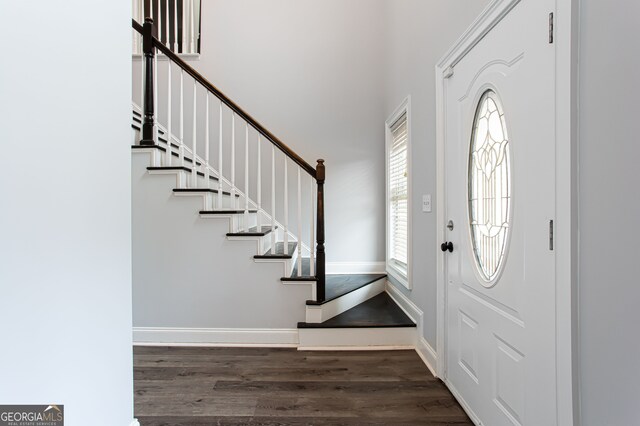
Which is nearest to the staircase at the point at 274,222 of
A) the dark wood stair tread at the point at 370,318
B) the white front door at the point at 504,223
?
the dark wood stair tread at the point at 370,318

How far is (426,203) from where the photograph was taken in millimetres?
2188

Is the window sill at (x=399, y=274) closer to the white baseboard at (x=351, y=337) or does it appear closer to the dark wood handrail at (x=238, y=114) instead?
the white baseboard at (x=351, y=337)

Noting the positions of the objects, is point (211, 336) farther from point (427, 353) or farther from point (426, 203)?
point (426, 203)

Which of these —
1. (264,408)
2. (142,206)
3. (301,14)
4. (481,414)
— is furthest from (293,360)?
(301,14)

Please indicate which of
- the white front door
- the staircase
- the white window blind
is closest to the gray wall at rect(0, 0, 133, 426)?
the staircase

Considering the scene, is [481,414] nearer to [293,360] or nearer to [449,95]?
[293,360]

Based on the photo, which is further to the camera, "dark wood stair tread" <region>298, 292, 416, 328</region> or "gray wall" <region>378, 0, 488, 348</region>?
"dark wood stair tread" <region>298, 292, 416, 328</region>

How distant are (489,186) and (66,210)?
1806 millimetres

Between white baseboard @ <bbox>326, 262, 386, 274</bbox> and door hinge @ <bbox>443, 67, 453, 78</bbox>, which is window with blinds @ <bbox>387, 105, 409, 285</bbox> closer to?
white baseboard @ <bbox>326, 262, 386, 274</bbox>

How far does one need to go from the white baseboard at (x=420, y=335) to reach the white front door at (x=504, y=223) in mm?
186

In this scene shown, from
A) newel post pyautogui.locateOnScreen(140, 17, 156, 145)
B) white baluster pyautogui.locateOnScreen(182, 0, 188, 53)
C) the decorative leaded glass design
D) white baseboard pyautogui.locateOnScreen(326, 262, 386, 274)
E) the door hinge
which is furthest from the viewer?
white baluster pyautogui.locateOnScreen(182, 0, 188, 53)

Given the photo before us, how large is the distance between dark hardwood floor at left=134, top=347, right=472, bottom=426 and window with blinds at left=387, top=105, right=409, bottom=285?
91 cm

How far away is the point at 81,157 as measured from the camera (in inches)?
42.7

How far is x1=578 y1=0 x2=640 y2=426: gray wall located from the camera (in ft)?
2.60
